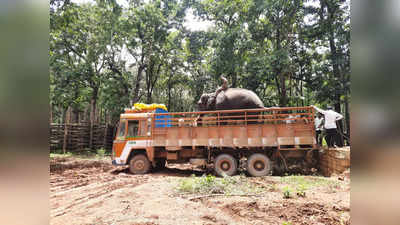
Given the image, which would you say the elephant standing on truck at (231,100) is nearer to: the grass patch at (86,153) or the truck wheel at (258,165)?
the truck wheel at (258,165)

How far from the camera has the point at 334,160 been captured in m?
6.39

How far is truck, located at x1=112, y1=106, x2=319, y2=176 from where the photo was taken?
23.2 ft

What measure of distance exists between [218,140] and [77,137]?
11.6m

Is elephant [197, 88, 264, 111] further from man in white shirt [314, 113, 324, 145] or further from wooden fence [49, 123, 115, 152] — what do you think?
wooden fence [49, 123, 115, 152]

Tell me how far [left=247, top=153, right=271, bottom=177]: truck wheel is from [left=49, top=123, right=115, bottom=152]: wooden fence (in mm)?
11974

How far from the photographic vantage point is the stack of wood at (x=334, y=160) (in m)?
Answer: 5.97

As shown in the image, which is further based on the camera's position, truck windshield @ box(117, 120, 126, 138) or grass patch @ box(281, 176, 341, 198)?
truck windshield @ box(117, 120, 126, 138)

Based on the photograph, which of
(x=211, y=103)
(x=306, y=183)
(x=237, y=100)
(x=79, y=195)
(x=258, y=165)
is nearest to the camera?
(x=79, y=195)

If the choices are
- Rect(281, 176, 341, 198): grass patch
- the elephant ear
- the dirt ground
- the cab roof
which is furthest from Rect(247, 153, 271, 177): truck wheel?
the cab roof

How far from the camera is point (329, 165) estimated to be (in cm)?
669

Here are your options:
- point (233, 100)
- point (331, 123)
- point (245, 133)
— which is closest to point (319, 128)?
point (331, 123)

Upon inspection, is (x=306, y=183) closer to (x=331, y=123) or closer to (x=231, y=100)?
(x=331, y=123)
